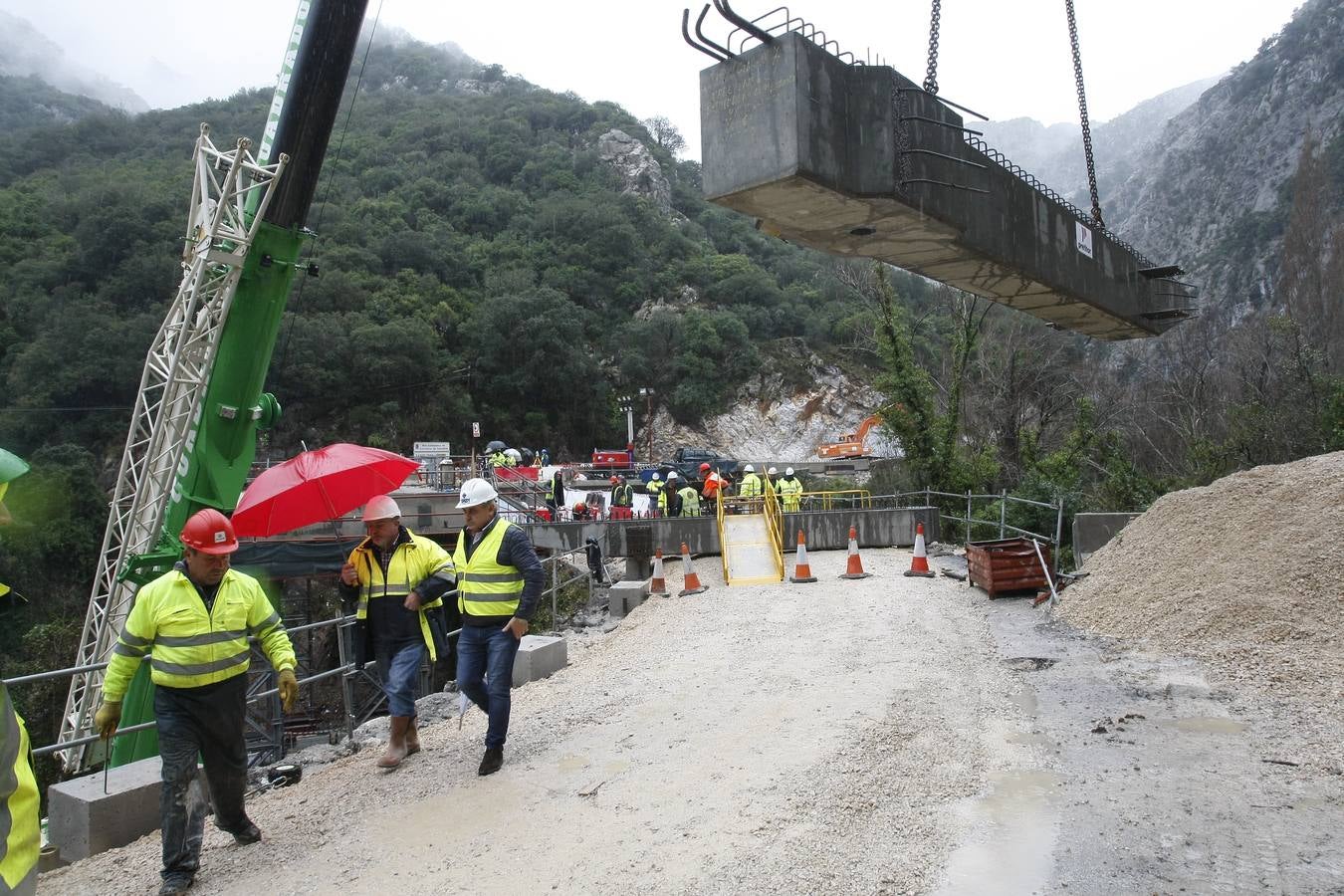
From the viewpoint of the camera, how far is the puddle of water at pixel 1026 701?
680 cm

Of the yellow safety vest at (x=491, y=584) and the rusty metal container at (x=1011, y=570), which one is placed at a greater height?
the yellow safety vest at (x=491, y=584)

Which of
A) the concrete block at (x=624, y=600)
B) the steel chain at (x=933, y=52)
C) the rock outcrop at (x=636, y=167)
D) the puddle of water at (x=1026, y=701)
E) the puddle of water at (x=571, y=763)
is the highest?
the rock outcrop at (x=636, y=167)

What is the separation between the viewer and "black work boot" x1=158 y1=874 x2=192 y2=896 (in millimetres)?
4242

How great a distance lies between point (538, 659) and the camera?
886cm

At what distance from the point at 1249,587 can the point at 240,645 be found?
28.0ft

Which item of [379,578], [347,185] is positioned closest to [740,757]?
[379,578]

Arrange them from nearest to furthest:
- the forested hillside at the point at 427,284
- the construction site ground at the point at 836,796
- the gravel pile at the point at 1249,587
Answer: the construction site ground at the point at 836,796
the gravel pile at the point at 1249,587
the forested hillside at the point at 427,284

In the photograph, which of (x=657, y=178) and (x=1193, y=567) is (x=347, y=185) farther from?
(x=1193, y=567)

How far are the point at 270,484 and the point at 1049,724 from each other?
7440mm

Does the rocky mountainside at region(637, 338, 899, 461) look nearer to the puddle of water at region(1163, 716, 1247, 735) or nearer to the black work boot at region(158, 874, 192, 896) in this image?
the puddle of water at region(1163, 716, 1247, 735)

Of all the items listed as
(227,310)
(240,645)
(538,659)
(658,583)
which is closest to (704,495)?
(658,583)

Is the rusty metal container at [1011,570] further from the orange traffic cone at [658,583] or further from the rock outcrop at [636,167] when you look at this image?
the rock outcrop at [636,167]

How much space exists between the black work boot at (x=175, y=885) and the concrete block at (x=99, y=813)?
4.12 feet

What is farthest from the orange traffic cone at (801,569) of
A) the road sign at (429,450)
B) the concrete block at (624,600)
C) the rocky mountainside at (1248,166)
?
the rocky mountainside at (1248,166)
